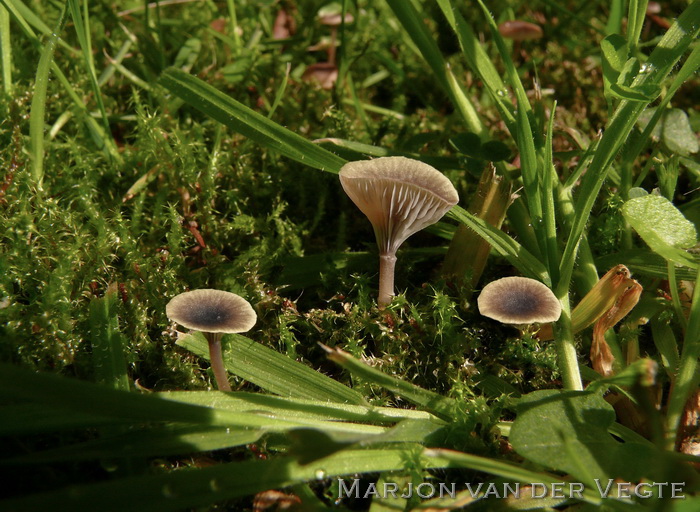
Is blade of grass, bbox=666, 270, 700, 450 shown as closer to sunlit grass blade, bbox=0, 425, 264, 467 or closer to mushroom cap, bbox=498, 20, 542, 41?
sunlit grass blade, bbox=0, 425, 264, 467

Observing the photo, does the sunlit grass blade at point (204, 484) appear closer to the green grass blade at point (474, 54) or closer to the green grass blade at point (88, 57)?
the green grass blade at point (474, 54)

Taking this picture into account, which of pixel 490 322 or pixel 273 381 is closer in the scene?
pixel 273 381

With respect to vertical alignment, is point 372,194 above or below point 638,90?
below

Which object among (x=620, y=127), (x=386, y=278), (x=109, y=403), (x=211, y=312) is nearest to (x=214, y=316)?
(x=211, y=312)

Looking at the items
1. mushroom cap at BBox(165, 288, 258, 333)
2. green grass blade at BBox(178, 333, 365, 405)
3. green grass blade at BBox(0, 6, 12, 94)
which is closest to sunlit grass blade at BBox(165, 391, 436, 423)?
green grass blade at BBox(178, 333, 365, 405)

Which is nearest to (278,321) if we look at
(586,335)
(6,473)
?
(6,473)

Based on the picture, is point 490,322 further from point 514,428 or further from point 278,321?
point 278,321

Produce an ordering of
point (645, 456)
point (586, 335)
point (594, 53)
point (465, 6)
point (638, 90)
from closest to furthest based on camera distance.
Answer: point (645, 456) → point (638, 90) → point (586, 335) → point (594, 53) → point (465, 6)
